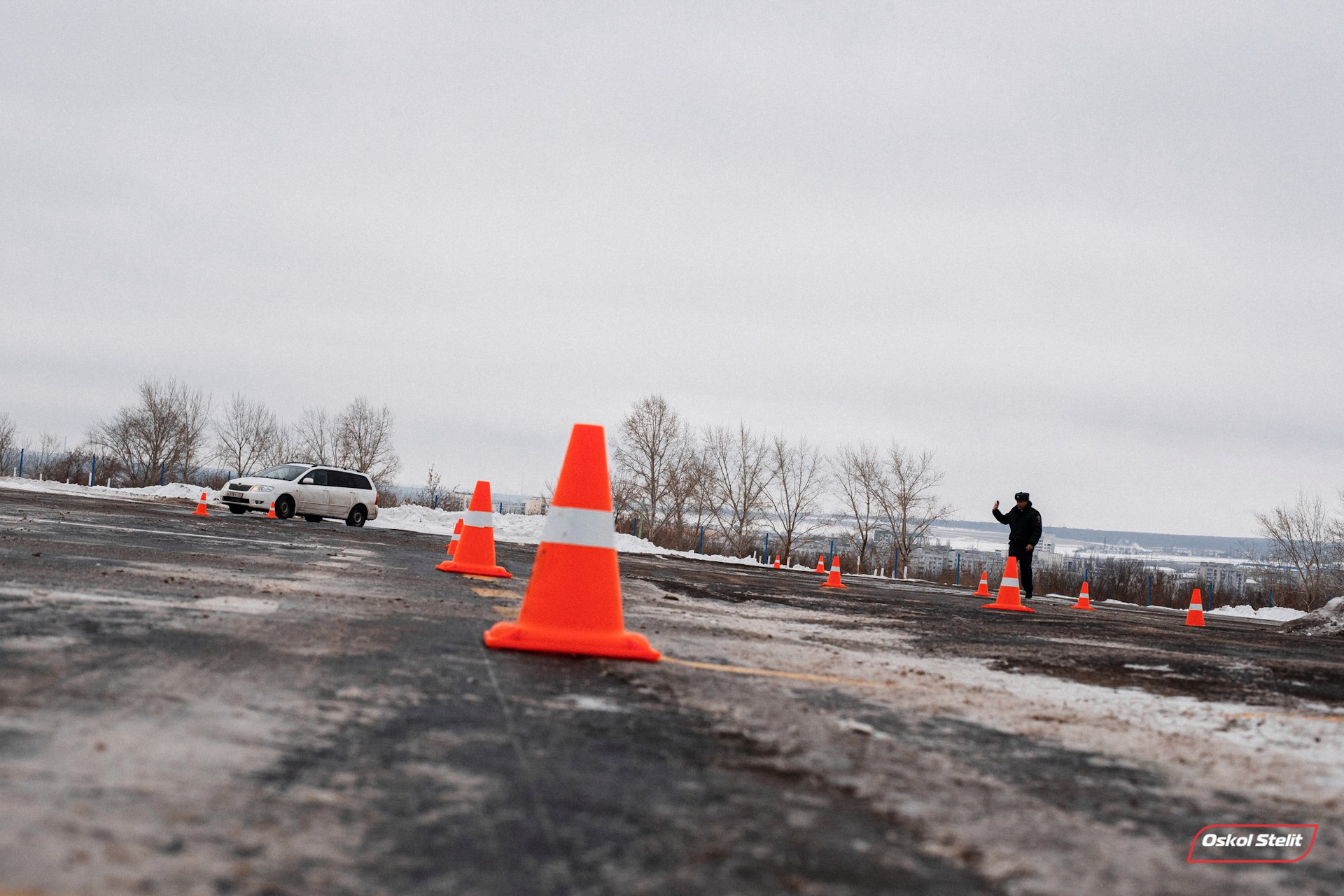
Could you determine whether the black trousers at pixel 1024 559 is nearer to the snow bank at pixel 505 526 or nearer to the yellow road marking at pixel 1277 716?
the yellow road marking at pixel 1277 716

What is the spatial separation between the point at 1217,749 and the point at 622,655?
8.38 ft

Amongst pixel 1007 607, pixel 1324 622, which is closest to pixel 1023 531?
pixel 1007 607

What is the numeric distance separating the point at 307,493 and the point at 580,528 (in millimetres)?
22393

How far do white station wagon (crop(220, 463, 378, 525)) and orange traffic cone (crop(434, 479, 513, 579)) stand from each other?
1683 centimetres

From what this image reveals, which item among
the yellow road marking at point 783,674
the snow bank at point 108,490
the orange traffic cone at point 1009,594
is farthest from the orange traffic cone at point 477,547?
the snow bank at point 108,490

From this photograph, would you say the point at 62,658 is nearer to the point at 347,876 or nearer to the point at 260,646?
the point at 260,646

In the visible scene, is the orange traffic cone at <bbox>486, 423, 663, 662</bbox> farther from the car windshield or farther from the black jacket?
the car windshield

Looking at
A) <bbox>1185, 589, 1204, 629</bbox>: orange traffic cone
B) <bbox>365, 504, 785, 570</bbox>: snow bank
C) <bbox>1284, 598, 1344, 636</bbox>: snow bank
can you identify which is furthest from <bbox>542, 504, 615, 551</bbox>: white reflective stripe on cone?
<bbox>365, 504, 785, 570</bbox>: snow bank

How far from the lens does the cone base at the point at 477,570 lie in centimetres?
930

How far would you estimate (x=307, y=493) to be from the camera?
82.7 feet

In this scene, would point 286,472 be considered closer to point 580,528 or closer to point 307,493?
point 307,493

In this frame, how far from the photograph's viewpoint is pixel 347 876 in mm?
1736

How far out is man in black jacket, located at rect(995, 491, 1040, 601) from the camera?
15984mm

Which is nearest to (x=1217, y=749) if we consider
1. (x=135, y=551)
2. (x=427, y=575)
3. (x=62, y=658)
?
Result: (x=62, y=658)
